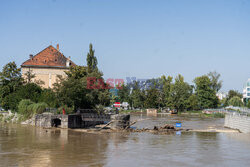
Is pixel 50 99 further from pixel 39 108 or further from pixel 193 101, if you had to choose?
pixel 193 101

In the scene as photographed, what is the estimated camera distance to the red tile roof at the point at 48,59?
7562cm

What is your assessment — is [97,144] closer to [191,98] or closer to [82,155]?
[82,155]

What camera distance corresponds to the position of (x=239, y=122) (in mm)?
40250

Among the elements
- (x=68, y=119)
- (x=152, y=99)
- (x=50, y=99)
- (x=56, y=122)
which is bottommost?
(x=56, y=122)

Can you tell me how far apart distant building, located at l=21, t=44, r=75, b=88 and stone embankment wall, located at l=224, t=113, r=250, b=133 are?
4378 cm

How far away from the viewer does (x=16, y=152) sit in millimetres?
23781

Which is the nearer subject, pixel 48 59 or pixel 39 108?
pixel 39 108

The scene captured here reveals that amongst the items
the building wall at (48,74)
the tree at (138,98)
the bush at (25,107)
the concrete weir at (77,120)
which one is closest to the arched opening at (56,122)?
the concrete weir at (77,120)

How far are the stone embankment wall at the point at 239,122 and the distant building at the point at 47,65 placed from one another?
43.8 m

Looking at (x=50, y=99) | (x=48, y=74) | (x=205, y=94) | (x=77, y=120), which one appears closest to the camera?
(x=77, y=120)

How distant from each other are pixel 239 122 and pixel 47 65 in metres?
50.1

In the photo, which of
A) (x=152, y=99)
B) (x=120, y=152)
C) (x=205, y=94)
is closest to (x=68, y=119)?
(x=120, y=152)

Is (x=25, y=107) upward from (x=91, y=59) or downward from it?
downward

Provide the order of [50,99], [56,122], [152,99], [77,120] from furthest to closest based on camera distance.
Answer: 1. [152,99]
2. [50,99]
3. [77,120]
4. [56,122]
